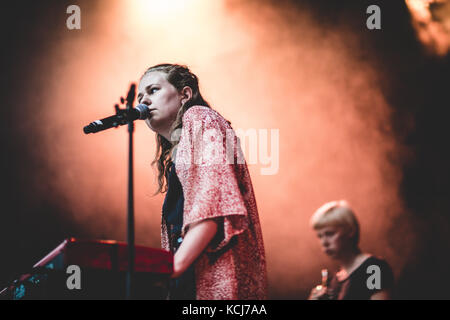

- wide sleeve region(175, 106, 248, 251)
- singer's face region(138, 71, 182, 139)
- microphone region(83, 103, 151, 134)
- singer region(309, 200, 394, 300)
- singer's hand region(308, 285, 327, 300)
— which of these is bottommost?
singer's hand region(308, 285, 327, 300)

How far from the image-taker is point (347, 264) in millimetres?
1750

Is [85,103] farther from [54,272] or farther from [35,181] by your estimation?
[54,272]

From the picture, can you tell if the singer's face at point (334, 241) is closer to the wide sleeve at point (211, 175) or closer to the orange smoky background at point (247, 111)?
the wide sleeve at point (211, 175)

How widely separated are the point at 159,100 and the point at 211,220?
704 mm

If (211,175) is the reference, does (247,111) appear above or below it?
above

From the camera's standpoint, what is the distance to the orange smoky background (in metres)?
3.81

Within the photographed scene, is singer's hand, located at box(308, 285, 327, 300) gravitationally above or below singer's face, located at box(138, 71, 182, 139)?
below

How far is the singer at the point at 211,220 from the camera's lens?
156 centimetres

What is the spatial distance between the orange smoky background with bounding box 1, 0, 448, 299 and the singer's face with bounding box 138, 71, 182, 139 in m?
1.85

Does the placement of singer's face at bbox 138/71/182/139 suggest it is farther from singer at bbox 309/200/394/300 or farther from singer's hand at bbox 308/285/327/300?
singer's hand at bbox 308/285/327/300

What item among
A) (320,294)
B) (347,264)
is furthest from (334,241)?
(320,294)

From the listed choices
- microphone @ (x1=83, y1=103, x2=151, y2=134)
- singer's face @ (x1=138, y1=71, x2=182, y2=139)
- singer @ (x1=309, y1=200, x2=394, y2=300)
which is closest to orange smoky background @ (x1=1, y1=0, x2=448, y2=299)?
singer's face @ (x1=138, y1=71, x2=182, y2=139)

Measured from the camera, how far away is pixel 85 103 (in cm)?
397

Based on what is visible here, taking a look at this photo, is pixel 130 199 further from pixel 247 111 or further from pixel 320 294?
pixel 247 111
